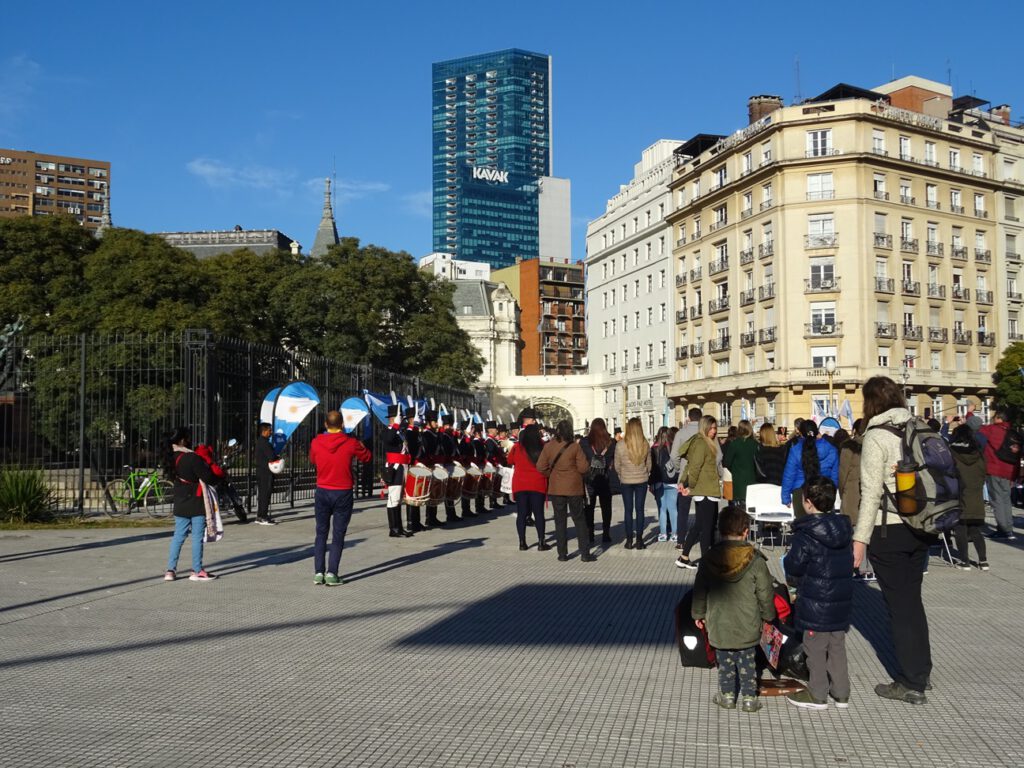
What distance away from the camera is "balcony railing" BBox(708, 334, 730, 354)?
6602cm

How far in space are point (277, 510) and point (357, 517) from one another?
8.54 feet

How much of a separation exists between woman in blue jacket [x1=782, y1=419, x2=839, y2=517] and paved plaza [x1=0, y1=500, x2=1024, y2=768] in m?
1.93

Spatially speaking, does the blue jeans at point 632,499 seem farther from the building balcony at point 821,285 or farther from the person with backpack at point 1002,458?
the building balcony at point 821,285

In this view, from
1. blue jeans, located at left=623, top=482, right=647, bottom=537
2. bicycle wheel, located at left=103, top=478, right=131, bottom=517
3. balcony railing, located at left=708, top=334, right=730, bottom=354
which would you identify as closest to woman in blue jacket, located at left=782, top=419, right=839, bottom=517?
blue jeans, located at left=623, top=482, right=647, bottom=537

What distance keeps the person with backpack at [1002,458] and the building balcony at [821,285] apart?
45666 mm

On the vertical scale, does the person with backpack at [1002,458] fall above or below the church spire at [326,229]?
below

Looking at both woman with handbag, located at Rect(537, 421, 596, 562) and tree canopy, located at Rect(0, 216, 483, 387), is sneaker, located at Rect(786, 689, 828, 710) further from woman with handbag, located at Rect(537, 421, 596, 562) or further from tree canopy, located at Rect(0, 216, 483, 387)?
tree canopy, located at Rect(0, 216, 483, 387)

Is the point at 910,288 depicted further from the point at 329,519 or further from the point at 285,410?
the point at 329,519

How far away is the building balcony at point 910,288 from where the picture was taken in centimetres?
6094

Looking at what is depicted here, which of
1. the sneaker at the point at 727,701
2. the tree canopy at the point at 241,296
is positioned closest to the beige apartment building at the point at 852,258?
the tree canopy at the point at 241,296

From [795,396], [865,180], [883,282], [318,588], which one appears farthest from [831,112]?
[318,588]

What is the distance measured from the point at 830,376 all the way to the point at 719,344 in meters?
11.9

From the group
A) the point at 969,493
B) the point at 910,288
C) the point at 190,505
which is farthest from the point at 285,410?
the point at 910,288

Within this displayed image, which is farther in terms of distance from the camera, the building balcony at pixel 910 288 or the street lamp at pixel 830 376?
the building balcony at pixel 910 288
